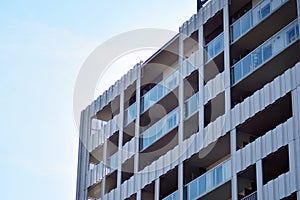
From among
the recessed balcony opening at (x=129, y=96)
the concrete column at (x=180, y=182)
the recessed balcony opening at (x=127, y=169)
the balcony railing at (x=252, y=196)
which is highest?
the recessed balcony opening at (x=129, y=96)

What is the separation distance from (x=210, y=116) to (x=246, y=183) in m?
6.79

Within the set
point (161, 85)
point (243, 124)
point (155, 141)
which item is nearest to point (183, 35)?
point (161, 85)

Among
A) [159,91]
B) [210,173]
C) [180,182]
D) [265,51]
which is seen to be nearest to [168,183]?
[180,182]

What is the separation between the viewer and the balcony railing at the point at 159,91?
5382 cm

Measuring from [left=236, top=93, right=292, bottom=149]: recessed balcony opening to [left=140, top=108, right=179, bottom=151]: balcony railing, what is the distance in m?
7.36

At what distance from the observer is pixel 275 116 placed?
43719mm

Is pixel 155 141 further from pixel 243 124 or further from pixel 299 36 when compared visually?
pixel 299 36

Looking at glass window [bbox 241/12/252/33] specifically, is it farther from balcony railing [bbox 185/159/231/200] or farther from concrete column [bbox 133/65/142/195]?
concrete column [bbox 133/65/142/195]

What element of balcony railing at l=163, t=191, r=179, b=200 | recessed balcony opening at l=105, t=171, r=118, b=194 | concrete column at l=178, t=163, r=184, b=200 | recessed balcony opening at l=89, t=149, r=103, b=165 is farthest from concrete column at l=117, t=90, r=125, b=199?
concrete column at l=178, t=163, r=184, b=200

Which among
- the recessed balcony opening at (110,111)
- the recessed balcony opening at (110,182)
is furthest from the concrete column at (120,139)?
the recessed balcony opening at (110,182)

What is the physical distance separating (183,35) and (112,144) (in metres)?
11.5

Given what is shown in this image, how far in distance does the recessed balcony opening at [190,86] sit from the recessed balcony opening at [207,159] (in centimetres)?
463

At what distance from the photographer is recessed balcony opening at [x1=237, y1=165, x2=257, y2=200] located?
43500 mm

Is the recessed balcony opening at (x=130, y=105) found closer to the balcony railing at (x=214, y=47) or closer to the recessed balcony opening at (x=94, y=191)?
the recessed balcony opening at (x=94, y=191)
